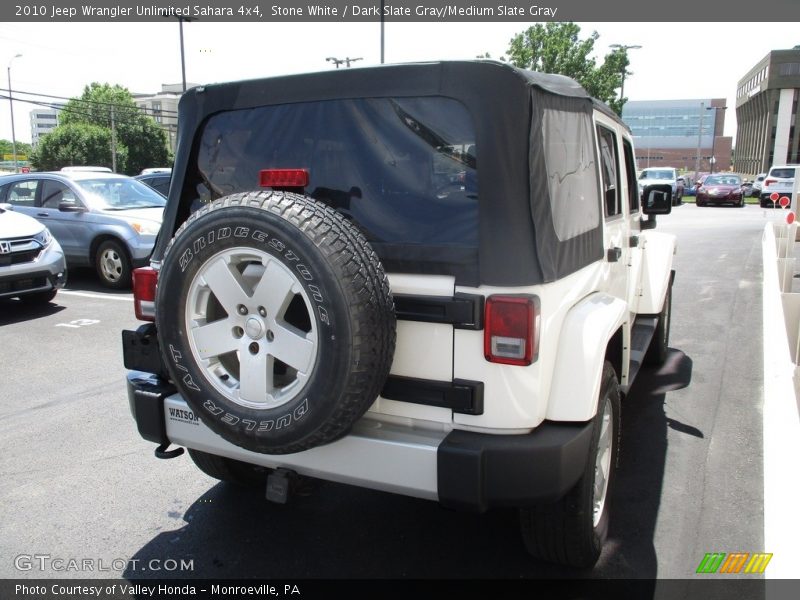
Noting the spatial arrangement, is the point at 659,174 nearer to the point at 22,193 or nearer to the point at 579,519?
the point at 22,193

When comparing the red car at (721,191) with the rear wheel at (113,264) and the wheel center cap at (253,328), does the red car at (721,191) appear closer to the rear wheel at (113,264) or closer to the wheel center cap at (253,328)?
the rear wheel at (113,264)

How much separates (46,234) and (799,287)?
400 inches

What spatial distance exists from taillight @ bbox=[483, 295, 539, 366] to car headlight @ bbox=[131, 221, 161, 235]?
8319 mm

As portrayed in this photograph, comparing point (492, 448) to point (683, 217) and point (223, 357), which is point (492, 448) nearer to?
point (223, 357)

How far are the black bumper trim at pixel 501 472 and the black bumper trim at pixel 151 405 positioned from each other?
4.31 ft

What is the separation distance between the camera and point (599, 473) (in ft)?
10.0

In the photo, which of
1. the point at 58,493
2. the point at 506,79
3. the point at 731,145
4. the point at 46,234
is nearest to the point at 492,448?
the point at 506,79

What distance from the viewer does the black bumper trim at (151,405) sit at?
2959mm

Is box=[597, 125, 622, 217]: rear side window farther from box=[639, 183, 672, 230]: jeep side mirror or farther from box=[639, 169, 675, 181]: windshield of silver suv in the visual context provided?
box=[639, 169, 675, 181]: windshield of silver suv

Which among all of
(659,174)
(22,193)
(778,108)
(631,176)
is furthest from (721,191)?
(778,108)

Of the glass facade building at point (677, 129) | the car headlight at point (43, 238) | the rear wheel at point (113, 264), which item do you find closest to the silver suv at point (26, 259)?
the car headlight at point (43, 238)

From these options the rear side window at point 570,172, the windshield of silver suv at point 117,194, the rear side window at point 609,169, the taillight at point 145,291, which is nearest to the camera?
the rear side window at point 570,172

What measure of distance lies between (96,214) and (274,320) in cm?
871

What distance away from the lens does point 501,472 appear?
2.38 metres
